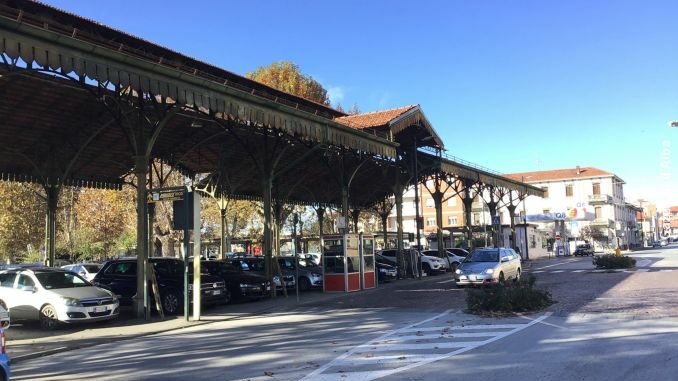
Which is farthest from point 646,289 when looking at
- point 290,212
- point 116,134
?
point 290,212

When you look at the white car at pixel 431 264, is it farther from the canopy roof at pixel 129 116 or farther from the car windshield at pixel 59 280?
the car windshield at pixel 59 280

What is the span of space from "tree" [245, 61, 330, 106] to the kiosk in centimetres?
2857

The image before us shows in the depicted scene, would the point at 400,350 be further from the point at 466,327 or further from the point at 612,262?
the point at 612,262

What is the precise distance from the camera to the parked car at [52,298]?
13547mm

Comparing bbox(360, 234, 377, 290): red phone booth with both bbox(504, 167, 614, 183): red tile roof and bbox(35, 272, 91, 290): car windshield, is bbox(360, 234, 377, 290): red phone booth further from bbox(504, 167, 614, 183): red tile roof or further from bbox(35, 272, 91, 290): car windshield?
bbox(504, 167, 614, 183): red tile roof

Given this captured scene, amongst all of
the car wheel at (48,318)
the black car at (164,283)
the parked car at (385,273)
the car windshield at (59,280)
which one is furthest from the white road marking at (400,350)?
the parked car at (385,273)

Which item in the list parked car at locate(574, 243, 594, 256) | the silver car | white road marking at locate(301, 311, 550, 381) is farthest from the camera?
parked car at locate(574, 243, 594, 256)

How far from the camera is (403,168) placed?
109ft

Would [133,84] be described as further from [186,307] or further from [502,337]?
[502,337]

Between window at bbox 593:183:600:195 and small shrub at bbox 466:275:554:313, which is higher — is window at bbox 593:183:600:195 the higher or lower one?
the higher one

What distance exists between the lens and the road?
7.73 meters

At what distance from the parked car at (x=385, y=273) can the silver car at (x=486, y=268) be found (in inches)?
245

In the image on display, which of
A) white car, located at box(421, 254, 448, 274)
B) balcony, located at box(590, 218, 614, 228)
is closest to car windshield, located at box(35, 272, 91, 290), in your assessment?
white car, located at box(421, 254, 448, 274)

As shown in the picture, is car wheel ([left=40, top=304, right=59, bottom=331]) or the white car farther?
the white car
